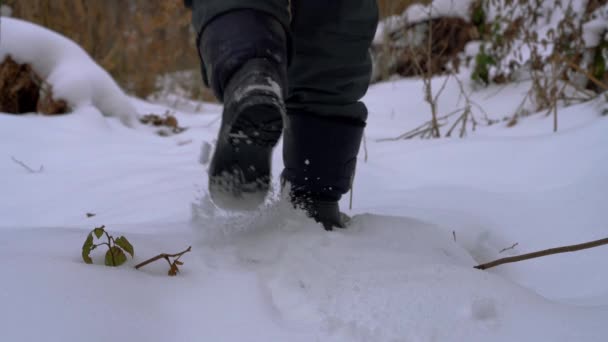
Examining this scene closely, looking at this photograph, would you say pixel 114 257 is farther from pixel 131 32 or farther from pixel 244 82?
pixel 131 32

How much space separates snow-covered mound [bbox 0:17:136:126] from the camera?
2.80m

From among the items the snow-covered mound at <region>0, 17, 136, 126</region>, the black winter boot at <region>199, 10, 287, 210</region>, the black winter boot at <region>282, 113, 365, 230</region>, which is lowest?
the snow-covered mound at <region>0, 17, 136, 126</region>

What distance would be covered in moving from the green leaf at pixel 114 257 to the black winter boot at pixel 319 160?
380 mm

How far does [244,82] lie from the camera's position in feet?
2.09

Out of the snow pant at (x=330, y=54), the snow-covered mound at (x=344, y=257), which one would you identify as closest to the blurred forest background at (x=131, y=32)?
the snow-covered mound at (x=344, y=257)

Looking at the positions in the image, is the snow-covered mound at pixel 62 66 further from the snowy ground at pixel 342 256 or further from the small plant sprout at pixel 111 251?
the small plant sprout at pixel 111 251

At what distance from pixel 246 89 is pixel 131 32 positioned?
4.78 m

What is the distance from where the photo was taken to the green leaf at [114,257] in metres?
0.58

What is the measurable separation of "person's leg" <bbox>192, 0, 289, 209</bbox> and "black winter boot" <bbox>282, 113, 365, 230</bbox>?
0.15m

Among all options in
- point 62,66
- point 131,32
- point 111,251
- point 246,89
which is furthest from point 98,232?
point 131,32

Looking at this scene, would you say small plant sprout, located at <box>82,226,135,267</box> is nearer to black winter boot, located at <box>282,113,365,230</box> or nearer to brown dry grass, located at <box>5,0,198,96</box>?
black winter boot, located at <box>282,113,365,230</box>

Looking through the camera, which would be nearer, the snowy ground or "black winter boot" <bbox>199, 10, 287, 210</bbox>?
the snowy ground

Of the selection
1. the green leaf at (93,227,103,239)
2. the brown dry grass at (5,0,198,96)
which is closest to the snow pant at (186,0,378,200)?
the green leaf at (93,227,103,239)

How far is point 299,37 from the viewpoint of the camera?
0.88 metres
